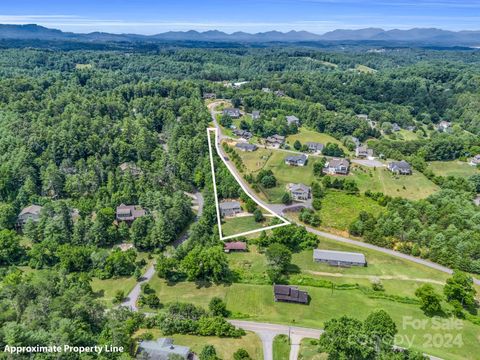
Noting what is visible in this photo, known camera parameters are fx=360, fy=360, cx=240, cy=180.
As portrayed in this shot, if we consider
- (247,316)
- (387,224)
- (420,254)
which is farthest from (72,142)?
(420,254)

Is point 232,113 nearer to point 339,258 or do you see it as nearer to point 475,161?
point 475,161

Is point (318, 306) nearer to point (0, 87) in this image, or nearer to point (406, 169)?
point (406, 169)

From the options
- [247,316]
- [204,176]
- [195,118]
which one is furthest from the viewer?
[195,118]

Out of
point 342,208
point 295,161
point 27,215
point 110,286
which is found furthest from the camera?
point 295,161

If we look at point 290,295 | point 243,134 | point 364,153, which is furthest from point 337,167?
point 290,295

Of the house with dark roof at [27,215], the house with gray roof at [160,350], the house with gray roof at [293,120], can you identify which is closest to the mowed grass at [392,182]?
the house with gray roof at [293,120]

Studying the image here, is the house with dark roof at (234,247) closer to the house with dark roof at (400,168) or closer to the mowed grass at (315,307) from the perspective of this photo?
the mowed grass at (315,307)

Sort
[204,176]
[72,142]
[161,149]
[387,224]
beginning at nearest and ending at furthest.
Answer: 1. [387,224]
2. [204,176]
3. [72,142]
4. [161,149]

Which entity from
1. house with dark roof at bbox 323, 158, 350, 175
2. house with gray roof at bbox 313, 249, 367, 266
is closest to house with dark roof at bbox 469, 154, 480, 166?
house with dark roof at bbox 323, 158, 350, 175
